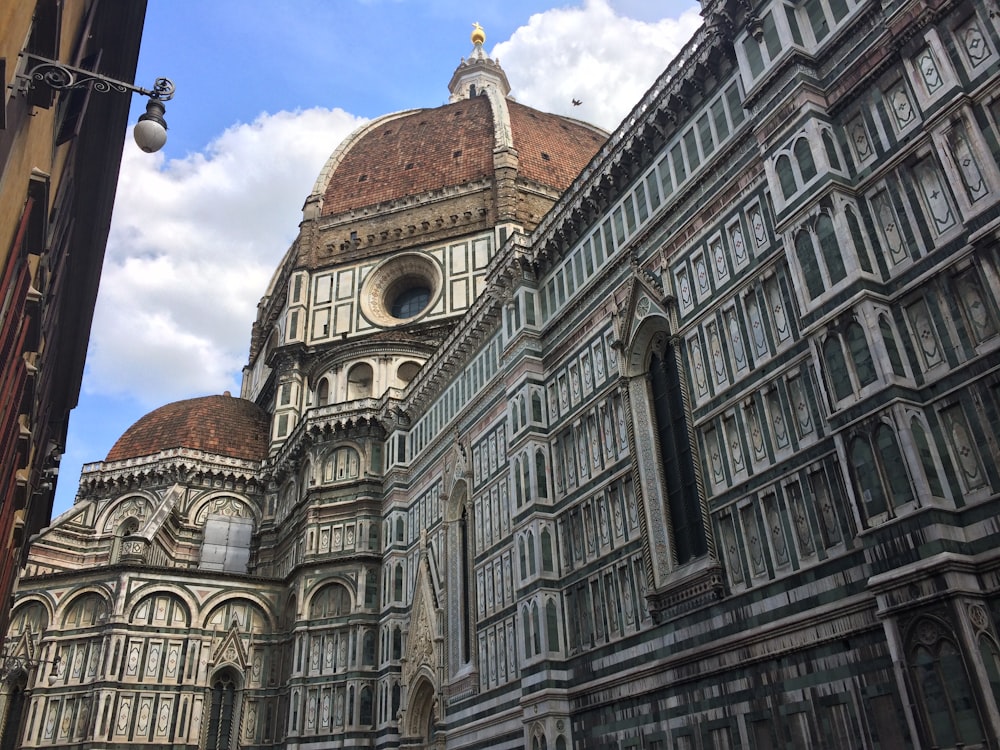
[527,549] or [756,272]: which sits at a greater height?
[756,272]

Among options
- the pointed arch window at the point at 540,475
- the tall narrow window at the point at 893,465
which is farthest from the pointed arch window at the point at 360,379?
the tall narrow window at the point at 893,465

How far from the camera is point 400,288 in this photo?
44.8m

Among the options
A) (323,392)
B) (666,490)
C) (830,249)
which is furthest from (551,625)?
(323,392)

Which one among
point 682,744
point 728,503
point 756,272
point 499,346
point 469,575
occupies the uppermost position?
point 499,346

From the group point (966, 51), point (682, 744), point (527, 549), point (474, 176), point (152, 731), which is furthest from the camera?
point (474, 176)

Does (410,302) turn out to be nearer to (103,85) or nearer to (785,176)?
(785,176)

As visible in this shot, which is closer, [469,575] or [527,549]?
[527,549]

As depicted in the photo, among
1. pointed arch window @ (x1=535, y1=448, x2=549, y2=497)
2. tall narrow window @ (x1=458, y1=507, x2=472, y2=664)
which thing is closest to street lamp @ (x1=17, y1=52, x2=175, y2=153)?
pointed arch window @ (x1=535, y1=448, x2=549, y2=497)

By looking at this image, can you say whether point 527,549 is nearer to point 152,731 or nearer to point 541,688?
point 541,688

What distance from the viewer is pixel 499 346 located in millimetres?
26469

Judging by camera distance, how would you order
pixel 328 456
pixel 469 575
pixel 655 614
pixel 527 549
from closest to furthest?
pixel 655 614
pixel 527 549
pixel 469 575
pixel 328 456

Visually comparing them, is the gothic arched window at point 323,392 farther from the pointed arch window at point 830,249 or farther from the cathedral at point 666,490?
the pointed arch window at point 830,249

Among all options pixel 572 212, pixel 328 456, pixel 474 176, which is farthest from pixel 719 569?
pixel 474 176

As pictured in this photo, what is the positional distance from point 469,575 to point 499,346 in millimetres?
6880
